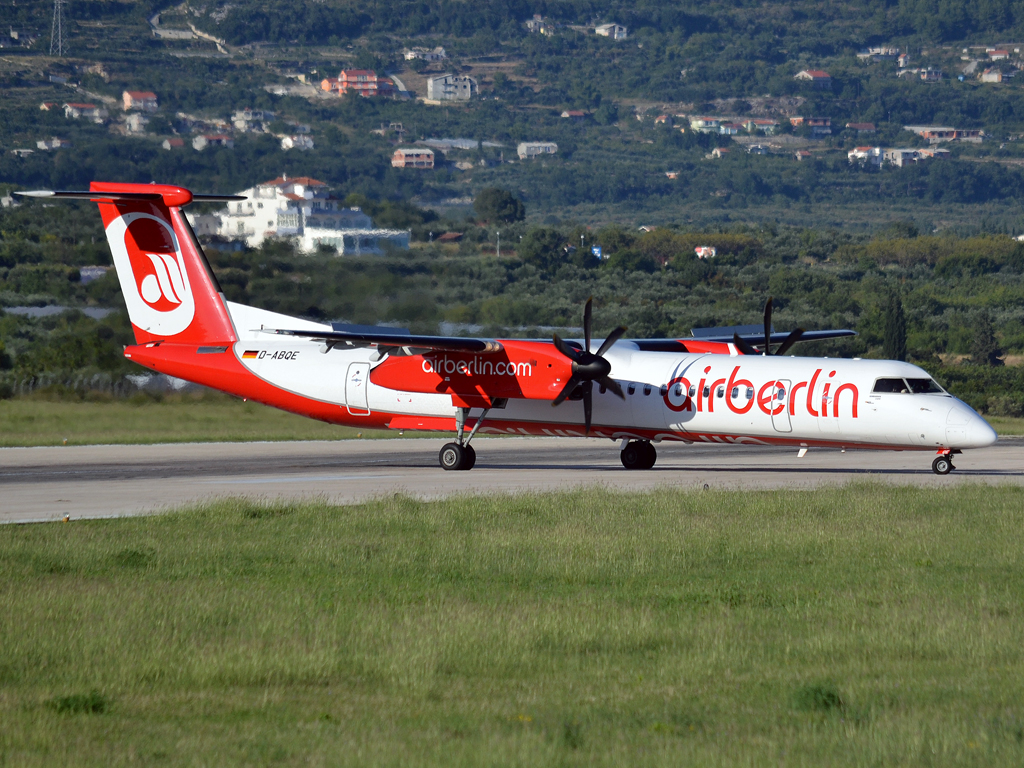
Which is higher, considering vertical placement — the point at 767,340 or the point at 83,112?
the point at 83,112

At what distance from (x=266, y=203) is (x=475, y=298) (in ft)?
58.8

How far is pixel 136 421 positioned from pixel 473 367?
1481cm

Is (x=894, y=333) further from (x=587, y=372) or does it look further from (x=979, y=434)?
(x=587, y=372)

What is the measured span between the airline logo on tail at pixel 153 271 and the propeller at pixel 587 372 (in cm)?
1030

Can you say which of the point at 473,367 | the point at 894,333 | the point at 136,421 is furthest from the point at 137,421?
the point at 894,333

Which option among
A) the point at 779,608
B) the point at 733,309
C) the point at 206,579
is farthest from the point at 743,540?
the point at 733,309

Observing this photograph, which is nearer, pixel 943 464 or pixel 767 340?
pixel 943 464

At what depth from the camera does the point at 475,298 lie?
46.1 metres

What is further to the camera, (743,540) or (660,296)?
(660,296)

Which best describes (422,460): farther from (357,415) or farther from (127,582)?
(127,582)

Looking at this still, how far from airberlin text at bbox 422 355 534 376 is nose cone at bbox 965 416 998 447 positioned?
943 cm

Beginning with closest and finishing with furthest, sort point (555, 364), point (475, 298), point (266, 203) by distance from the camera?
1. point (555, 364)
2. point (475, 298)
3. point (266, 203)

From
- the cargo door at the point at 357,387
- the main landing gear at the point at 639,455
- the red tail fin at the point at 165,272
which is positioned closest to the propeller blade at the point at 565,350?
the main landing gear at the point at 639,455

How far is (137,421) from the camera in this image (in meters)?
38.7
